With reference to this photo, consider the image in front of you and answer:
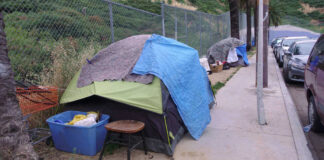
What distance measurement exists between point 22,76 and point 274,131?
4663mm

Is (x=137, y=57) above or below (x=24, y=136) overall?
above

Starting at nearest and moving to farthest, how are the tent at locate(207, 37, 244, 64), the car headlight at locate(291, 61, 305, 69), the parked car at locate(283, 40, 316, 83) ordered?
the car headlight at locate(291, 61, 305, 69) → the parked car at locate(283, 40, 316, 83) → the tent at locate(207, 37, 244, 64)

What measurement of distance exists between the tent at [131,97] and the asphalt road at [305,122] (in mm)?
1866

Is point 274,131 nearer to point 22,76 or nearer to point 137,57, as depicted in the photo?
point 137,57

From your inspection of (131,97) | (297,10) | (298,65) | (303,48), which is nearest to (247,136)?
(131,97)

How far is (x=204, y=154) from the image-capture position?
13.0 feet

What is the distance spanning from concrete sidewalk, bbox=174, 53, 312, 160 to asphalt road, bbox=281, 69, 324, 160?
0.20m

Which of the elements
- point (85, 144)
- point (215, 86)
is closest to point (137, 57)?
point (85, 144)

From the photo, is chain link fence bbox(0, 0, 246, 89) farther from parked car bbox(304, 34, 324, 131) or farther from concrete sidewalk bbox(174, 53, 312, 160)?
parked car bbox(304, 34, 324, 131)

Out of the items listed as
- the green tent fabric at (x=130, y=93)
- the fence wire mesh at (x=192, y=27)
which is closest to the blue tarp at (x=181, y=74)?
the green tent fabric at (x=130, y=93)

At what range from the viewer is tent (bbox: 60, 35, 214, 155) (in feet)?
12.8

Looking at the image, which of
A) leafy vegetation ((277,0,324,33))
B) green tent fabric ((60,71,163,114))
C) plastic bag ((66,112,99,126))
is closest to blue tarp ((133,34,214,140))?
green tent fabric ((60,71,163,114))

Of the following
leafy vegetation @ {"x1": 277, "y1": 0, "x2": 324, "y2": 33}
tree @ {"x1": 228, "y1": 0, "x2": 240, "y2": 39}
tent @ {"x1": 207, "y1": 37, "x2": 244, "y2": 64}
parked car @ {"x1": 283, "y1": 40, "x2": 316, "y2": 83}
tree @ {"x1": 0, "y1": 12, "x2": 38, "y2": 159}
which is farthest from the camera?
leafy vegetation @ {"x1": 277, "y1": 0, "x2": 324, "y2": 33}

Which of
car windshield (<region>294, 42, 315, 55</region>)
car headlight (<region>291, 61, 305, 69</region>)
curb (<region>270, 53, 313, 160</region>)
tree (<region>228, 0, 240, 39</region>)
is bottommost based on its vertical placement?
curb (<region>270, 53, 313, 160</region>)
